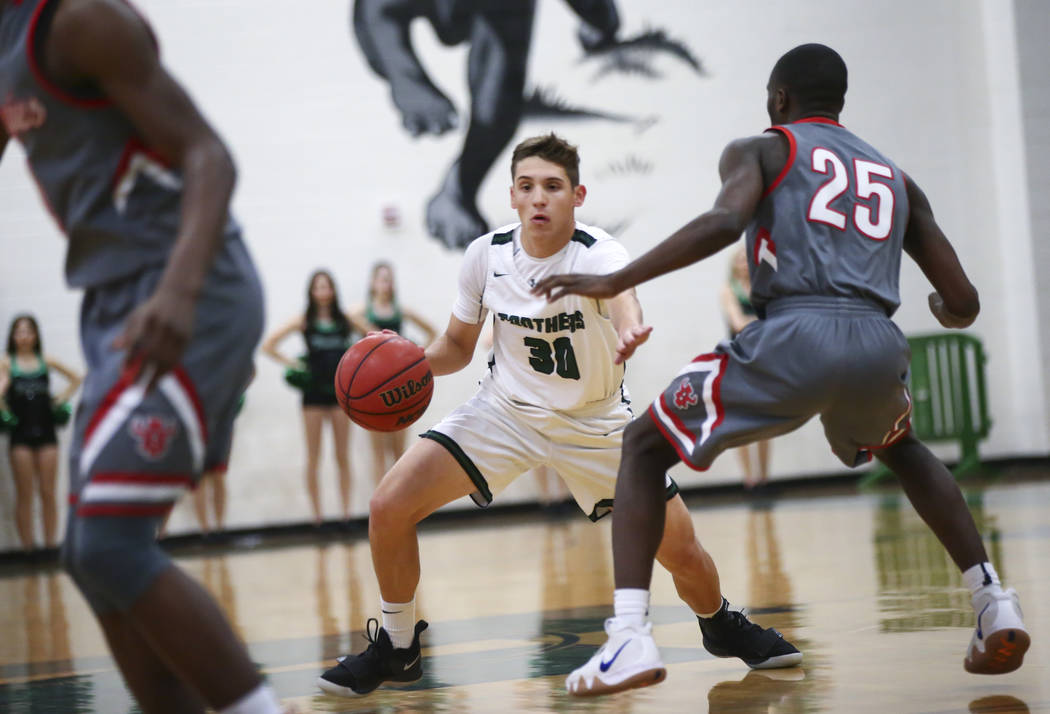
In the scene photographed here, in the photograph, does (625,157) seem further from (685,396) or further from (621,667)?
(621,667)

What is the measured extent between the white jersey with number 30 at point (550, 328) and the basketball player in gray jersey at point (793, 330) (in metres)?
0.78

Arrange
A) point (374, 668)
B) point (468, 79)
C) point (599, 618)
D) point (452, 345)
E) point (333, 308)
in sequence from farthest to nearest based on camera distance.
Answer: point (468, 79) < point (333, 308) < point (599, 618) < point (452, 345) < point (374, 668)

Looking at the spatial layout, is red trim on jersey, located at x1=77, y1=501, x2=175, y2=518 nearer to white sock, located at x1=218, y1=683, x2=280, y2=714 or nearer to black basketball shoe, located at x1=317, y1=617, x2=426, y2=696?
white sock, located at x1=218, y1=683, x2=280, y2=714

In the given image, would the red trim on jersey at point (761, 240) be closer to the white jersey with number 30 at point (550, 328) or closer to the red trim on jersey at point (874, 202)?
the red trim on jersey at point (874, 202)

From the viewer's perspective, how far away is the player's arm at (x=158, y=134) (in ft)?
6.97

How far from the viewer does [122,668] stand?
2.48m

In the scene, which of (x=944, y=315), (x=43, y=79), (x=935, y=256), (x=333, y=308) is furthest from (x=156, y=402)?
(x=333, y=308)

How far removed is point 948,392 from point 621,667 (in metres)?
9.04

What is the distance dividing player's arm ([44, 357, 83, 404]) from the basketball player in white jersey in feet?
23.8

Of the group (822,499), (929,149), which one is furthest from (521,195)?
(929,149)

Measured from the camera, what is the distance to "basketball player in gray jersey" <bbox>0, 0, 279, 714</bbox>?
218 centimetres

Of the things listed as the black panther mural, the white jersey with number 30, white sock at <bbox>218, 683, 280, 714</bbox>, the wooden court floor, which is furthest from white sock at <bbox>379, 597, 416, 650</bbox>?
the black panther mural

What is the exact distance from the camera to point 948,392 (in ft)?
36.7

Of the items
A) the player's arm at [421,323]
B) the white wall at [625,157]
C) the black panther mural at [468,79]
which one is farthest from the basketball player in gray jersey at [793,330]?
the black panther mural at [468,79]
